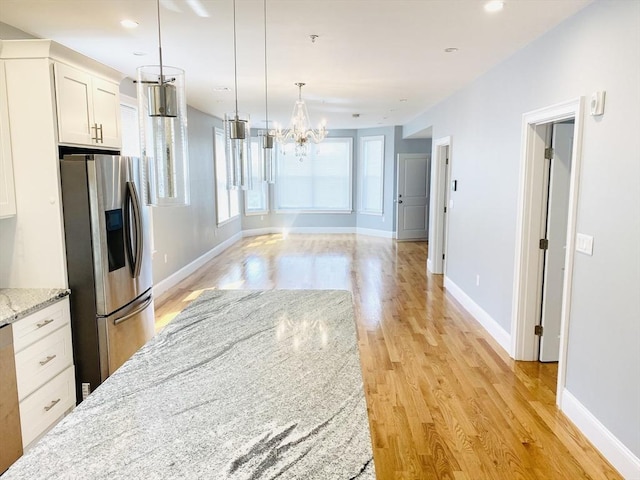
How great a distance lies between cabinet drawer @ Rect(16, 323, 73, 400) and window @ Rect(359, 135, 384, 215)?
8.67 metres

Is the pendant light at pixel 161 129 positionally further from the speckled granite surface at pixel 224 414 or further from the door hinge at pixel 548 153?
the door hinge at pixel 548 153

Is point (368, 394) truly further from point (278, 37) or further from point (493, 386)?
point (278, 37)

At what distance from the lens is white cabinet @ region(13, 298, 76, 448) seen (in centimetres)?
241

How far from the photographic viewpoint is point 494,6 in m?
2.72

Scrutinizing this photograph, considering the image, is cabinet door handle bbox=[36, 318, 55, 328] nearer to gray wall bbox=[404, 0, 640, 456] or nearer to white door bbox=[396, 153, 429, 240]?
gray wall bbox=[404, 0, 640, 456]

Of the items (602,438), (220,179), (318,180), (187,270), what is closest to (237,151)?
(602,438)

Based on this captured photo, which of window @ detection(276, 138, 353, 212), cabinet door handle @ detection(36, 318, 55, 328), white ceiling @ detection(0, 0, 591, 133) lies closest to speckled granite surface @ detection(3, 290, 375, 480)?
cabinet door handle @ detection(36, 318, 55, 328)

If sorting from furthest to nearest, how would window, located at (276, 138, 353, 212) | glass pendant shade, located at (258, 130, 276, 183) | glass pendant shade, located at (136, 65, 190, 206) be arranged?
window, located at (276, 138, 353, 212)
glass pendant shade, located at (258, 130, 276, 183)
glass pendant shade, located at (136, 65, 190, 206)

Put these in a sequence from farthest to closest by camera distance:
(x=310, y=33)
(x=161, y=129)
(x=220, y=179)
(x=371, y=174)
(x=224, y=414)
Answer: (x=371, y=174) → (x=220, y=179) → (x=310, y=33) → (x=224, y=414) → (x=161, y=129)

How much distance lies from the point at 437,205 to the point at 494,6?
4291mm

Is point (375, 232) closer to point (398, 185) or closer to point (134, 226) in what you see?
point (398, 185)

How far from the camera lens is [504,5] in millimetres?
2713

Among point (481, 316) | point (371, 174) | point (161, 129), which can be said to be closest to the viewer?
point (161, 129)

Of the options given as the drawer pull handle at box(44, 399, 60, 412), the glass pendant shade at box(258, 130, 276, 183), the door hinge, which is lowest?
the drawer pull handle at box(44, 399, 60, 412)
